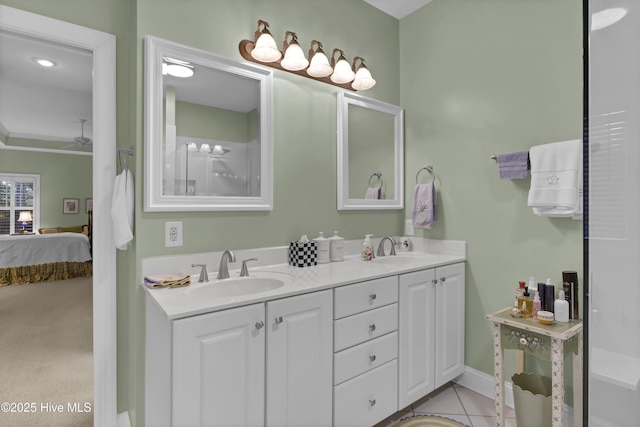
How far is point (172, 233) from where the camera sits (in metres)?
1.68

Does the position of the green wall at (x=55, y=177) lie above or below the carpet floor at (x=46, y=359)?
above

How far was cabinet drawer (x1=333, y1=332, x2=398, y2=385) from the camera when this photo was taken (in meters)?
1.59

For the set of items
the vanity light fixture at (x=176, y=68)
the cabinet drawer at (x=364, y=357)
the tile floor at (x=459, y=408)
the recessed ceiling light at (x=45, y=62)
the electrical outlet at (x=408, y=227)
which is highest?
the recessed ceiling light at (x=45, y=62)

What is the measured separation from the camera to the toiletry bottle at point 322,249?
2119 millimetres

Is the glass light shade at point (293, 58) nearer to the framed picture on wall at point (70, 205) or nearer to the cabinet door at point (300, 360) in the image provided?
the cabinet door at point (300, 360)

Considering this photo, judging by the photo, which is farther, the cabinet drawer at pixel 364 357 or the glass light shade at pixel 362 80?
the glass light shade at pixel 362 80

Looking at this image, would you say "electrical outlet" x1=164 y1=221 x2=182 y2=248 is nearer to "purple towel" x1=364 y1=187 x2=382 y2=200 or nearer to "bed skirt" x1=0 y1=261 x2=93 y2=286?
"purple towel" x1=364 y1=187 x2=382 y2=200

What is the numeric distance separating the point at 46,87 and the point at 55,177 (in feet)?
11.8

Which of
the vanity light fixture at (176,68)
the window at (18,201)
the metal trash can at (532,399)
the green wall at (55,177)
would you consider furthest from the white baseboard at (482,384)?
the window at (18,201)

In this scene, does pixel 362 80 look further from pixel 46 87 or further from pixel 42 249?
pixel 42 249

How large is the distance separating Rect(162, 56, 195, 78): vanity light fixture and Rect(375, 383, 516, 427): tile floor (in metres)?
2.19

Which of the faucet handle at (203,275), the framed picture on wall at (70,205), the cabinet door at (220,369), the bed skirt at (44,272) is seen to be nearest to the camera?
the cabinet door at (220,369)

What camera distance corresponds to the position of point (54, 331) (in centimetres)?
320

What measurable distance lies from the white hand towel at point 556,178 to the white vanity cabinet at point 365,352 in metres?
0.90
